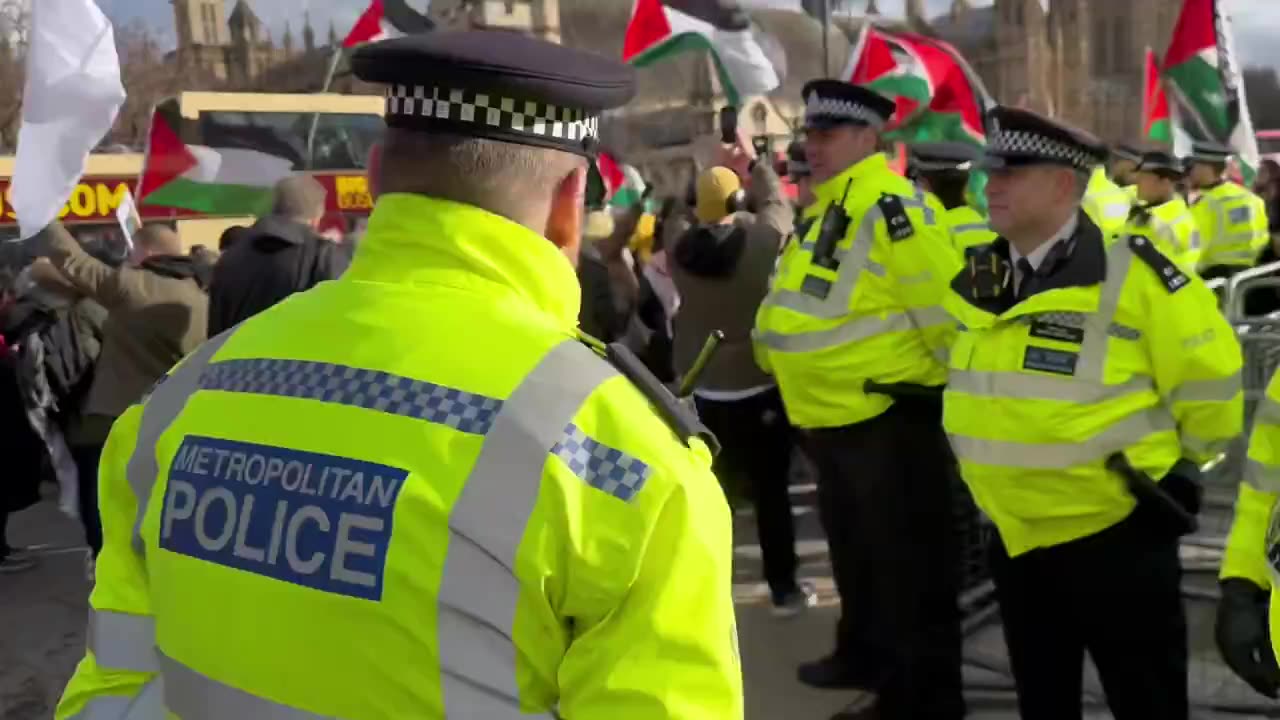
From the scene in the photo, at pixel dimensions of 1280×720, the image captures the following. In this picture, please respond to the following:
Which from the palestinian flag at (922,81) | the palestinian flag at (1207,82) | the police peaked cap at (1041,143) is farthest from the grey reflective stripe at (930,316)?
the palestinian flag at (922,81)

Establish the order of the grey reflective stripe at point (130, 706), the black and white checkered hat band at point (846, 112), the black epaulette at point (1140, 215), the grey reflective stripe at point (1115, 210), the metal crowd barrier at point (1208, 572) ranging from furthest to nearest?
the grey reflective stripe at point (1115, 210) → the black epaulette at point (1140, 215) → the black and white checkered hat band at point (846, 112) → the metal crowd barrier at point (1208, 572) → the grey reflective stripe at point (130, 706)

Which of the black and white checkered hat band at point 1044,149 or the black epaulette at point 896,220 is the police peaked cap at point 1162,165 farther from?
the black and white checkered hat band at point 1044,149

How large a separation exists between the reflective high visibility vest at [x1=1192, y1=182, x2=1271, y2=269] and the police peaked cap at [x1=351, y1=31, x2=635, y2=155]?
7643mm

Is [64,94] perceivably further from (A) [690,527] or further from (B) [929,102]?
(B) [929,102]

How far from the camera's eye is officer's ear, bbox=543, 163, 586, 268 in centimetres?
150

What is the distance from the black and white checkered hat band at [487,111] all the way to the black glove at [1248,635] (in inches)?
68.4

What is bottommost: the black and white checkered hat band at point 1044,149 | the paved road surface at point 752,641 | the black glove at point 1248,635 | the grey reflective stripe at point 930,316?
the paved road surface at point 752,641

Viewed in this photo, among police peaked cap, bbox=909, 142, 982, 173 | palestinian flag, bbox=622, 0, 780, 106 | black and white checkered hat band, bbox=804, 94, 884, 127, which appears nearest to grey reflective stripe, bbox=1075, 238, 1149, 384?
black and white checkered hat band, bbox=804, 94, 884, 127

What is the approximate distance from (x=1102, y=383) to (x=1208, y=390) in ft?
0.79

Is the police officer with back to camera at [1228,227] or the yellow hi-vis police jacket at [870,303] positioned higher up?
the yellow hi-vis police jacket at [870,303]

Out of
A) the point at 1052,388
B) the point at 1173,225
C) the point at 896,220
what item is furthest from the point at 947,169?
the point at 1173,225

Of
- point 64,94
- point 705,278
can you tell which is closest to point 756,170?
point 705,278

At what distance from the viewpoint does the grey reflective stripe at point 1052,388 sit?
2.95m

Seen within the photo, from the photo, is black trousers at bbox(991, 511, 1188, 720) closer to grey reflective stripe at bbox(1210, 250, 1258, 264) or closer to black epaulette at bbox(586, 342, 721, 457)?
black epaulette at bbox(586, 342, 721, 457)
